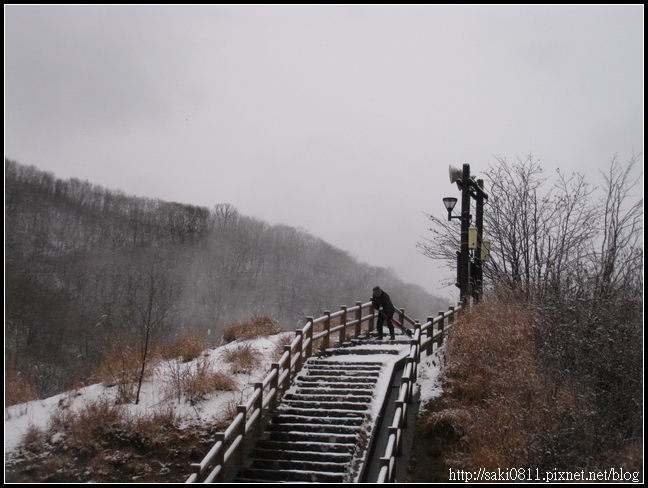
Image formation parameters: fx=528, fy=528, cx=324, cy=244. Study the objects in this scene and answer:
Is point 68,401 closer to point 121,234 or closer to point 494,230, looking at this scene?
point 494,230

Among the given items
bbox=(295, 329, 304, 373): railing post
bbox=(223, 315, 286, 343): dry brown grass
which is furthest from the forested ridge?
bbox=(295, 329, 304, 373): railing post

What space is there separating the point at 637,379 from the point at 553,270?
7.00 meters

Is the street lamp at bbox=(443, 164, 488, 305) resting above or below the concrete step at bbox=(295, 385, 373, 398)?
above

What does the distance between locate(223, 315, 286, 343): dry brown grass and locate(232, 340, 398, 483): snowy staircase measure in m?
4.62

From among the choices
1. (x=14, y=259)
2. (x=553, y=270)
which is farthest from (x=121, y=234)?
(x=553, y=270)

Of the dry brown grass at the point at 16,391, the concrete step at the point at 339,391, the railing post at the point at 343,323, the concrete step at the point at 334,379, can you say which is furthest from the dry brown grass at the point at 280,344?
the dry brown grass at the point at 16,391

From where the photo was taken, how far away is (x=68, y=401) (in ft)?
43.1

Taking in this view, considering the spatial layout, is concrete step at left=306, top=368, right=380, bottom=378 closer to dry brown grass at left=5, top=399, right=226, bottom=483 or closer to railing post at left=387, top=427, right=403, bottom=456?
dry brown grass at left=5, top=399, right=226, bottom=483

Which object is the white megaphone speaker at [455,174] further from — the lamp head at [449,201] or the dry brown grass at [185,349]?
the dry brown grass at [185,349]

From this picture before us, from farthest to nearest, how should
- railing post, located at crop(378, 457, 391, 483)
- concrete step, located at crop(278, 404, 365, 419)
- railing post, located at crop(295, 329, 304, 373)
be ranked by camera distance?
railing post, located at crop(295, 329, 304, 373)
concrete step, located at crop(278, 404, 365, 419)
railing post, located at crop(378, 457, 391, 483)

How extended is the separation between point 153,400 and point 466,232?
9.69 metres

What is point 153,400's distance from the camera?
13.1 meters

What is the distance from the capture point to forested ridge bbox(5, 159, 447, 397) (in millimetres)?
45094

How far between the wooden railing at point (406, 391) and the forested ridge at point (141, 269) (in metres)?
30.2
